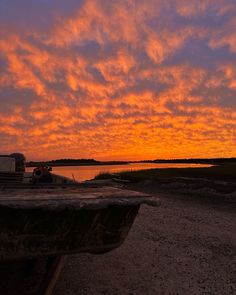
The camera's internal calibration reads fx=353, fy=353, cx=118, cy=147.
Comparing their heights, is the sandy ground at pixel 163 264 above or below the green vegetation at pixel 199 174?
below

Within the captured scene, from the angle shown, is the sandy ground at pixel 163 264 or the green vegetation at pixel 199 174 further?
the green vegetation at pixel 199 174

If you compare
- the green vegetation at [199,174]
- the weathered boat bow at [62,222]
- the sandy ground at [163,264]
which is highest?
the green vegetation at [199,174]

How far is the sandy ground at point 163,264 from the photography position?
21.4ft

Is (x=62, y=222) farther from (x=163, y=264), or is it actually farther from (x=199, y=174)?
(x=199, y=174)

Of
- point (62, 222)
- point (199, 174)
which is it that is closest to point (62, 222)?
point (62, 222)

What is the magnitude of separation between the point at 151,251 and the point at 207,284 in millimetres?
2368

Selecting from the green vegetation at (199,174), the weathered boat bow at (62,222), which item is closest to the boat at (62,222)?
A: the weathered boat bow at (62,222)

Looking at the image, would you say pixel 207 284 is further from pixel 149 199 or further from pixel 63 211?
pixel 63 211

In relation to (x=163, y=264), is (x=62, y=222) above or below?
above

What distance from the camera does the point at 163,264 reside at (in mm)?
7832

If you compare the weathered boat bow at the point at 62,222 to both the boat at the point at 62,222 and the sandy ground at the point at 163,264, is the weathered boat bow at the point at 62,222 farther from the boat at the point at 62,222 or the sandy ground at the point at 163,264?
the sandy ground at the point at 163,264

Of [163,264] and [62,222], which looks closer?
[62,222]

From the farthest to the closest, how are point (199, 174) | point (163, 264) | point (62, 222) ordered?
point (199, 174) → point (163, 264) → point (62, 222)

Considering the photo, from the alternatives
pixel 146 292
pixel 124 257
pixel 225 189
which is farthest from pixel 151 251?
pixel 225 189
